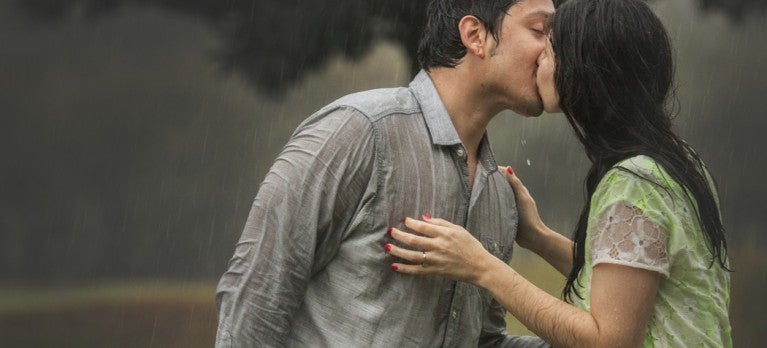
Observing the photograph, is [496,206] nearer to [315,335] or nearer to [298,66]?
[315,335]

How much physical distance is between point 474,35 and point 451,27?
0.26 feet

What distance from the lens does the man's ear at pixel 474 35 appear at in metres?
3.01

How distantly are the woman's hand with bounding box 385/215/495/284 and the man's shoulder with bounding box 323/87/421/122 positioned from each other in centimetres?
27

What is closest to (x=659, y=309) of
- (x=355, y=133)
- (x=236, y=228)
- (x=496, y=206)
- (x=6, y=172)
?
(x=496, y=206)

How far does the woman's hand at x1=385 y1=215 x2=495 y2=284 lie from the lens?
2652 millimetres

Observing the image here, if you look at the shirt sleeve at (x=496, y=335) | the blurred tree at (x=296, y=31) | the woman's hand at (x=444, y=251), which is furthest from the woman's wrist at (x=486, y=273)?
the blurred tree at (x=296, y=31)

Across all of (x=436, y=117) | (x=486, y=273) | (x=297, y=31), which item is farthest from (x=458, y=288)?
(x=297, y=31)

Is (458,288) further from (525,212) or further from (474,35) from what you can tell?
(474,35)

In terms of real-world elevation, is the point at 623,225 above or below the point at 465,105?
below

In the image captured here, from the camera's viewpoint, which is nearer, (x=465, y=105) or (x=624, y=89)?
(x=624, y=89)

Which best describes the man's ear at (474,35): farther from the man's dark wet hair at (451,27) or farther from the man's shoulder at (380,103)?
the man's shoulder at (380,103)

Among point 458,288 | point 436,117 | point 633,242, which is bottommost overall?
point 458,288

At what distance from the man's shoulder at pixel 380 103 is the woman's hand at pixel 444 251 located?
268 mm

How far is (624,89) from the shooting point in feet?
8.68
